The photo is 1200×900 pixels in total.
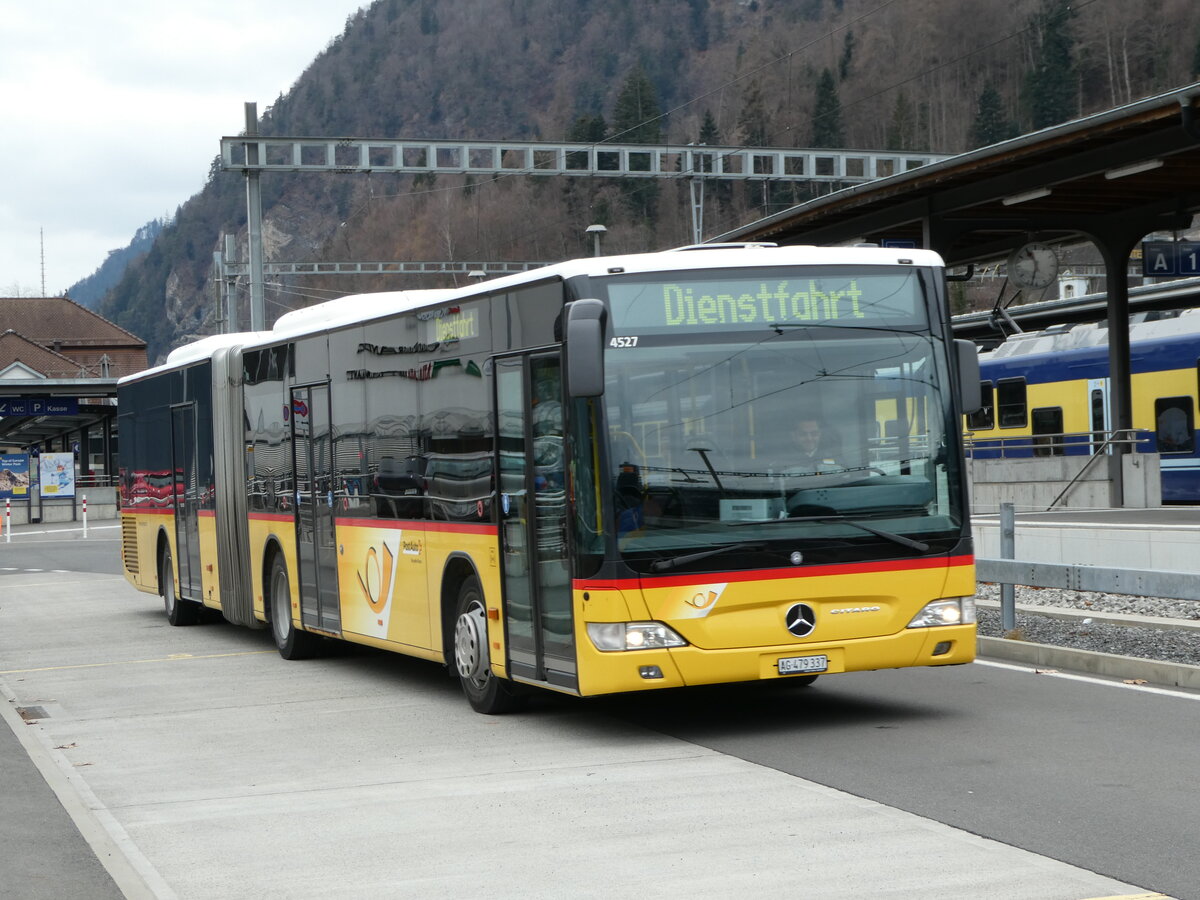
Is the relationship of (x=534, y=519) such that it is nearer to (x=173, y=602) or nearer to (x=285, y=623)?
(x=285, y=623)

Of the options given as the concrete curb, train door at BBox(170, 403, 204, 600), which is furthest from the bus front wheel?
the concrete curb

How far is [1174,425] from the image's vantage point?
1339 inches

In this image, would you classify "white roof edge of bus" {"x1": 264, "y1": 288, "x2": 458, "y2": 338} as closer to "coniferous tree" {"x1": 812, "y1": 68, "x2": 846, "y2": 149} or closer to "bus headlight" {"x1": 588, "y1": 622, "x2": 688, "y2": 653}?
"bus headlight" {"x1": 588, "y1": 622, "x2": 688, "y2": 653}

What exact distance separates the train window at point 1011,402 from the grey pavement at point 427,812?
27605 millimetres

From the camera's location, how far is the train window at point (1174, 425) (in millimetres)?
33625

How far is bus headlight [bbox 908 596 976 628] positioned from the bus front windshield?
0.35 meters

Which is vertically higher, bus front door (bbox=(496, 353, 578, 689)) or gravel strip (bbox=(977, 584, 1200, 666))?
bus front door (bbox=(496, 353, 578, 689))

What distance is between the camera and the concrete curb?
457 inches

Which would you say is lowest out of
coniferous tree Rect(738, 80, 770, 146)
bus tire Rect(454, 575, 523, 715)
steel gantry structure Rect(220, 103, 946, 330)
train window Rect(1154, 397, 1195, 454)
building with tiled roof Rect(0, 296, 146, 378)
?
bus tire Rect(454, 575, 523, 715)

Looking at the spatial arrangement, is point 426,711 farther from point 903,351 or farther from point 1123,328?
point 1123,328

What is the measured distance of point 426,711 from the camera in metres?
12.0

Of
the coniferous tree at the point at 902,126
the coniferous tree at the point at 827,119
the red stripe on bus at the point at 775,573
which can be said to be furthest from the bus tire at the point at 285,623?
the coniferous tree at the point at 827,119

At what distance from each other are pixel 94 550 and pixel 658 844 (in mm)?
35780

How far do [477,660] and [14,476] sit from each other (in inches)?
2010
